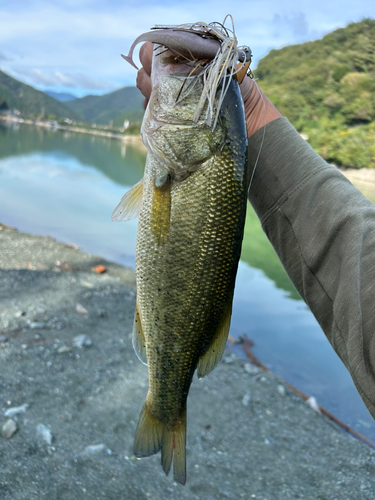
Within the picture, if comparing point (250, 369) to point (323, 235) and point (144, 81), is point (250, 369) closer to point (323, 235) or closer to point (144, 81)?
point (323, 235)

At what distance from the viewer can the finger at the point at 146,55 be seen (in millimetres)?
1553

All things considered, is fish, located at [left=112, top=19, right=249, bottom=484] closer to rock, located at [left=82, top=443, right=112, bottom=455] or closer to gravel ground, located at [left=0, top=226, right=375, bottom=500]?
gravel ground, located at [left=0, top=226, right=375, bottom=500]

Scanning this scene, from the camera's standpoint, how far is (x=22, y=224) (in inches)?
565

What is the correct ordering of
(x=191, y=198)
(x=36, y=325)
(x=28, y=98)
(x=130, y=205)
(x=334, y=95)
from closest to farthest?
(x=191, y=198) → (x=130, y=205) → (x=36, y=325) → (x=334, y=95) → (x=28, y=98)

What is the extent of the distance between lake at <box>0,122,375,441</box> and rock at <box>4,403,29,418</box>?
4.20m

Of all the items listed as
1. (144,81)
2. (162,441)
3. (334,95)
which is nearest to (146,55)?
(144,81)

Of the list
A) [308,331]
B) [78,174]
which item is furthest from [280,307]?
[78,174]

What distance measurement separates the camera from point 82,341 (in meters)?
5.21

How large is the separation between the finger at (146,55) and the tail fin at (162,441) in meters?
1.52

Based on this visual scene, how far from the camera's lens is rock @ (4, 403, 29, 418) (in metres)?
3.66

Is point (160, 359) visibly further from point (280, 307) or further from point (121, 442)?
point (280, 307)

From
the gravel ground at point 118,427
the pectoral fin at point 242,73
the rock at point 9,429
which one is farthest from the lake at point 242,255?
the pectoral fin at point 242,73

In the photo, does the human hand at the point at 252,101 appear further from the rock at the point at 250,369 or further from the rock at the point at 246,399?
the rock at the point at 250,369

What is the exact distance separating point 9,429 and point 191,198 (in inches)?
121
